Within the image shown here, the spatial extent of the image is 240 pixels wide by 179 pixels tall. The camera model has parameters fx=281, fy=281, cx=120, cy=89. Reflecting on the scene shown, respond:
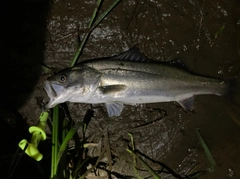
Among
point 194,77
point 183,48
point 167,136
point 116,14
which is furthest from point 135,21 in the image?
point 167,136

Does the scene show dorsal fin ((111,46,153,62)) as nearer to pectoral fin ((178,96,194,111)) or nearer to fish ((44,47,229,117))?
fish ((44,47,229,117))

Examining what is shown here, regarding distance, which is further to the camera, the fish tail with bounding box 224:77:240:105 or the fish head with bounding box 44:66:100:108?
the fish tail with bounding box 224:77:240:105

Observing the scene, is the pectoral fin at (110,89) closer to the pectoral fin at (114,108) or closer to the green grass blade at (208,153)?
the pectoral fin at (114,108)

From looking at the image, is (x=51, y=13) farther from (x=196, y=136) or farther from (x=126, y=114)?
(x=196, y=136)

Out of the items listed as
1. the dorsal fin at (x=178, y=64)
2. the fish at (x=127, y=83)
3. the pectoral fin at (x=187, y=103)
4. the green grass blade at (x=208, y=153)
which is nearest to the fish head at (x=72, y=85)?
the fish at (x=127, y=83)

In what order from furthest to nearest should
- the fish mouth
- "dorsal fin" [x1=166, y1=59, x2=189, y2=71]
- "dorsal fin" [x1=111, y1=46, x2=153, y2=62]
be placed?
"dorsal fin" [x1=166, y1=59, x2=189, y2=71]
"dorsal fin" [x1=111, y1=46, x2=153, y2=62]
the fish mouth

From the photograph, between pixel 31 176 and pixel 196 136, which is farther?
pixel 196 136

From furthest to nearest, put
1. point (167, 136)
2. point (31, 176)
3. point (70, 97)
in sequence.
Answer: point (167, 136), point (31, 176), point (70, 97)

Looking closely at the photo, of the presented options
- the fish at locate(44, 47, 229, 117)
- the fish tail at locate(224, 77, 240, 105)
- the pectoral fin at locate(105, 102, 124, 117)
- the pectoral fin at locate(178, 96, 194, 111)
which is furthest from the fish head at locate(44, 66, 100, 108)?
the fish tail at locate(224, 77, 240, 105)
